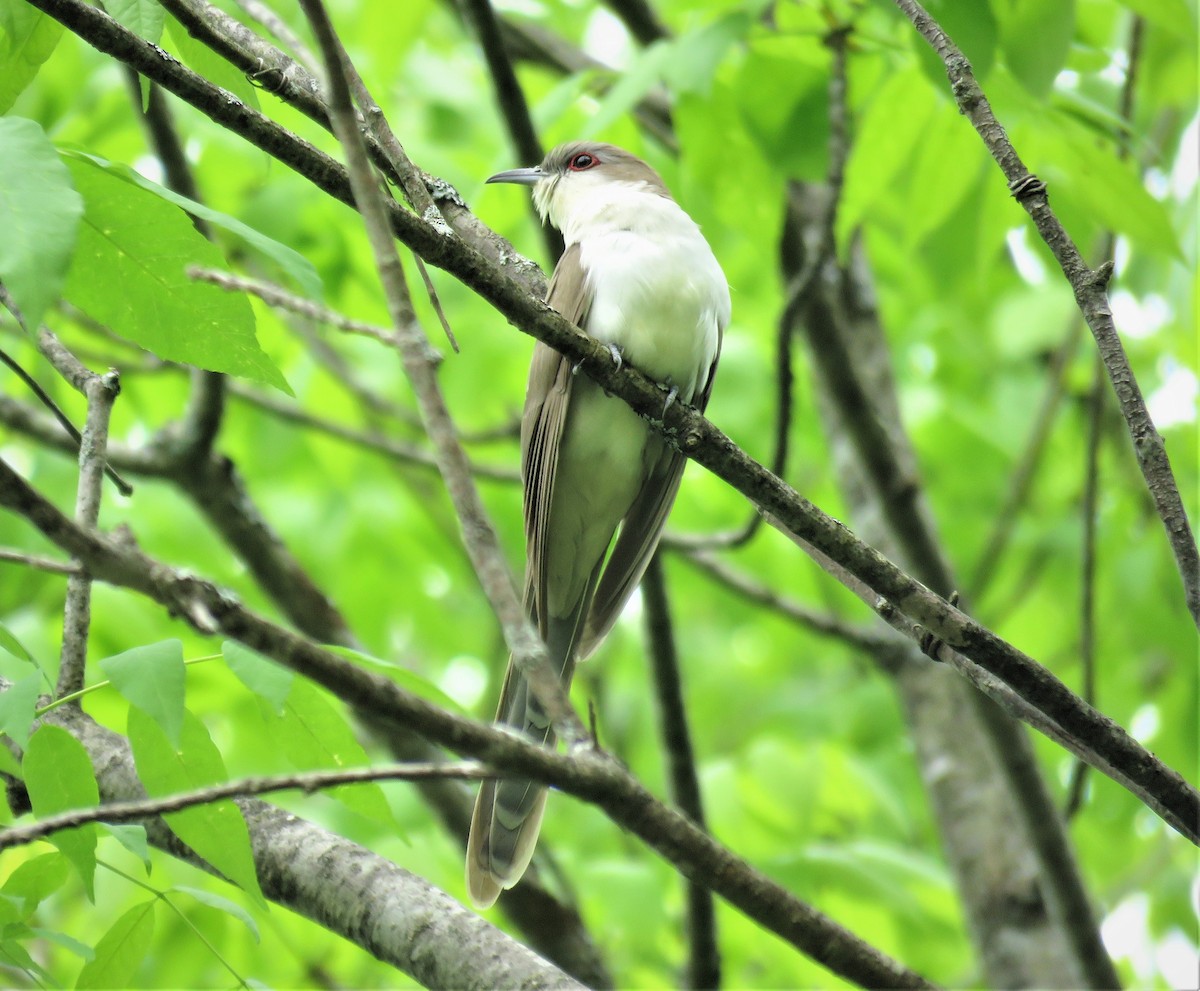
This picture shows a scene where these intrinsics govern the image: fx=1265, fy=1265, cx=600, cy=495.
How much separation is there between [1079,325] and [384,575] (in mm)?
3836

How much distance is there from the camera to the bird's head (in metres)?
5.21

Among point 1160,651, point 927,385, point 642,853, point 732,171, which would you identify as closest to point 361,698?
point 732,171

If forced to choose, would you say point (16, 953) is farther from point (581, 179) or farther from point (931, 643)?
point (581, 179)

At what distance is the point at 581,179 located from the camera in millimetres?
5316

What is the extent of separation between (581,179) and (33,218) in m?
3.71

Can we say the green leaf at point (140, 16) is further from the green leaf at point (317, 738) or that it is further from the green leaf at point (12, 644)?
the green leaf at point (317, 738)

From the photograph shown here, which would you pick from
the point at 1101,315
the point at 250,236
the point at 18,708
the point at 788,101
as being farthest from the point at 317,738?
the point at 788,101

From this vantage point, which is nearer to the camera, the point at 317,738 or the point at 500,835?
the point at 317,738

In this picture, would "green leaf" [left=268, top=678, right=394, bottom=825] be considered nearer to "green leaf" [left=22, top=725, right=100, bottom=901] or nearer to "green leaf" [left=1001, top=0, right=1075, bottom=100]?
"green leaf" [left=22, top=725, right=100, bottom=901]

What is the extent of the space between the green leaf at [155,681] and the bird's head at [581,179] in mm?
3419

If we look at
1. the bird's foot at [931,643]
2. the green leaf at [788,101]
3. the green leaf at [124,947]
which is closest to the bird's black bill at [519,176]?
the green leaf at [788,101]

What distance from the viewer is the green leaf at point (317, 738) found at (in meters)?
2.52

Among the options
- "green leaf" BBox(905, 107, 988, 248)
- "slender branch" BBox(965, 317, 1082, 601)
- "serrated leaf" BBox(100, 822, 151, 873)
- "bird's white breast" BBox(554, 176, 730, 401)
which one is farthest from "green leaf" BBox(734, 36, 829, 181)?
"serrated leaf" BBox(100, 822, 151, 873)

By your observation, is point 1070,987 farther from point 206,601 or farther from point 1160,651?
point 206,601
